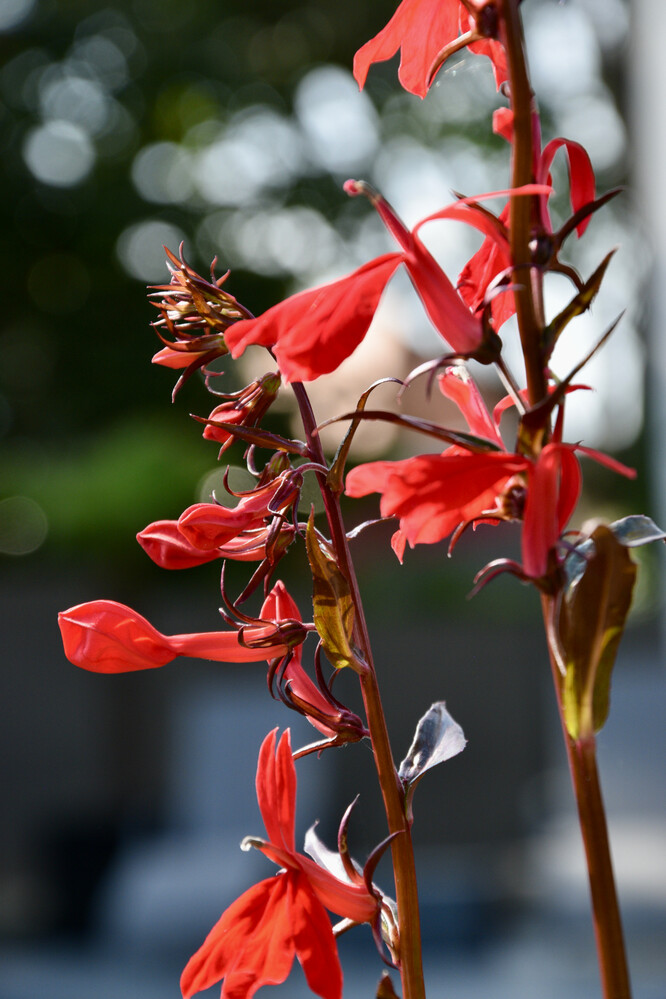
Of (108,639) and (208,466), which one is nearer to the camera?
(108,639)

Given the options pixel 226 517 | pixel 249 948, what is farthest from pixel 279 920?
pixel 226 517

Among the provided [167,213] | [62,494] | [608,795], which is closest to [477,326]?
[62,494]

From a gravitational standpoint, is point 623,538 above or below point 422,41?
below

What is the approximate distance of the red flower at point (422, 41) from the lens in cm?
28

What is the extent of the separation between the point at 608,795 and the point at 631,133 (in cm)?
344

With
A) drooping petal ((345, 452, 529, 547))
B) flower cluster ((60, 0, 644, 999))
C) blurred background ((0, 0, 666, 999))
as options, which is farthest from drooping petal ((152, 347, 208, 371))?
blurred background ((0, 0, 666, 999))

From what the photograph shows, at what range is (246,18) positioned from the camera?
13.3ft

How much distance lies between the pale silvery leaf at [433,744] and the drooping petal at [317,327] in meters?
0.13

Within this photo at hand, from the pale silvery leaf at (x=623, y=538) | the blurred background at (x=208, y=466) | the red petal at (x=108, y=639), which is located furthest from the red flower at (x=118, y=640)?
the blurred background at (x=208, y=466)

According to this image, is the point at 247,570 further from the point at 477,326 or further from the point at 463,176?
the point at 477,326

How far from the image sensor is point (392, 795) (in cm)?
26

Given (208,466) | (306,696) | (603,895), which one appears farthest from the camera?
(208,466)

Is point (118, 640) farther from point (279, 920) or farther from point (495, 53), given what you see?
point (495, 53)

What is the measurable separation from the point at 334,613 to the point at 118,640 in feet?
0.25
